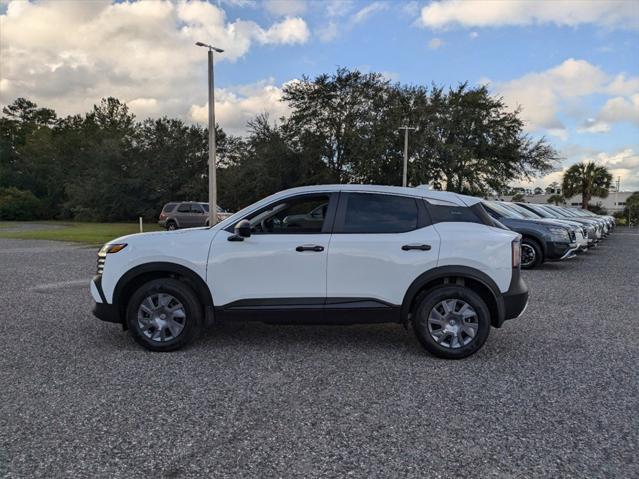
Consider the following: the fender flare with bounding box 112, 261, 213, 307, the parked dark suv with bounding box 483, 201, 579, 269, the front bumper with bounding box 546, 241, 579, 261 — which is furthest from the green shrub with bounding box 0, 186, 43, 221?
the fender flare with bounding box 112, 261, 213, 307

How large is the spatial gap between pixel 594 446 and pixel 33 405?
398cm

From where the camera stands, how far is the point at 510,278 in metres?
4.92

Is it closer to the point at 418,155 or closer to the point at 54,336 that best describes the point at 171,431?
the point at 54,336

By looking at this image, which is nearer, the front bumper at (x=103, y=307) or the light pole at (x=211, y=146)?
the front bumper at (x=103, y=307)

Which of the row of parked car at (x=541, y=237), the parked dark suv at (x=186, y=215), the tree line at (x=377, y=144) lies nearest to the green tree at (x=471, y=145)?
the tree line at (x=377, y=144)

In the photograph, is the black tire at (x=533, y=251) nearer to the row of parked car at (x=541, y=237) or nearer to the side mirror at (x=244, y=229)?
the row of parked car at (x=541, y=237)

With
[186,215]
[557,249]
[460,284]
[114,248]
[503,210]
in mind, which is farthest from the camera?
[186,215]

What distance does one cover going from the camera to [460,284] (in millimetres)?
4977

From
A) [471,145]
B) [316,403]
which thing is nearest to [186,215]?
[471,145]

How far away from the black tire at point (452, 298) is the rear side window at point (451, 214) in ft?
2.18

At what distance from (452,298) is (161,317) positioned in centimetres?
290

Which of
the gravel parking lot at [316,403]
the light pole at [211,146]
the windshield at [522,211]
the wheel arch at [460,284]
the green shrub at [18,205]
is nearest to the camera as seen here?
the gravel parking lot at [316,403]

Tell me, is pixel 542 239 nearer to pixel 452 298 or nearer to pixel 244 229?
pixel 452 298

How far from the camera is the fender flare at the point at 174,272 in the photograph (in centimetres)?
496
